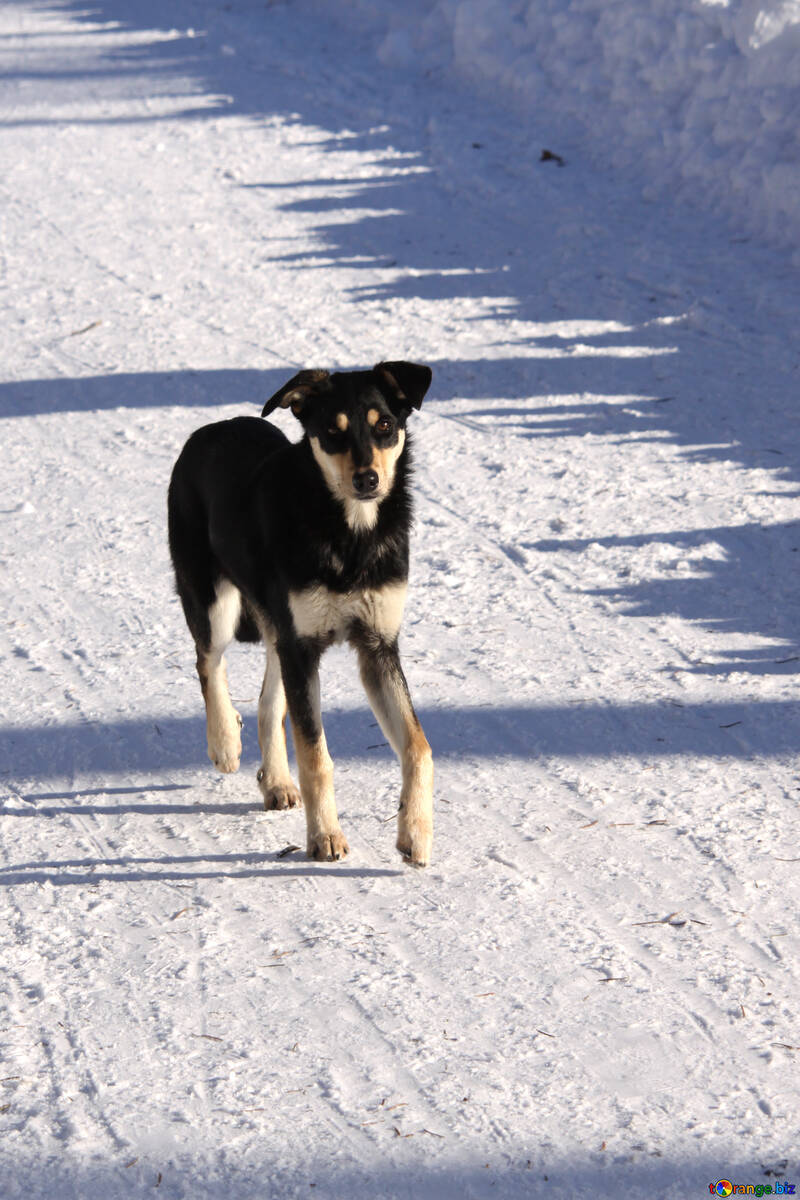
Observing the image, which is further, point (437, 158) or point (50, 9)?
point (50, 9)

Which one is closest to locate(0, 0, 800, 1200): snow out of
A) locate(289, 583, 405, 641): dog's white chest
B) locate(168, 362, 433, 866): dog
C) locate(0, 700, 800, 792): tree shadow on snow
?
locate(0, 700, 800, 792): tree shadow on snow

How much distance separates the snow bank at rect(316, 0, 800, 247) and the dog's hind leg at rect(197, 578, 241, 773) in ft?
22.5

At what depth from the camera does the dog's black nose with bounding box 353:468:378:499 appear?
4.12 m

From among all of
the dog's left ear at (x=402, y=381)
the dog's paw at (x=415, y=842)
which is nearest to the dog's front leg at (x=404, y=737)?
the dog's paw at (x=415, y=842)

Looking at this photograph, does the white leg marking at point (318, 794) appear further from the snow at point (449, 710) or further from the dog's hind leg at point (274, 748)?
the dog's hind leg at point (274, 748)

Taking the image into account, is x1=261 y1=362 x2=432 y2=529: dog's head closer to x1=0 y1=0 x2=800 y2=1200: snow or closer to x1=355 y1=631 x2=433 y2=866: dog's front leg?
x1=355 y1=631 x2=433 y2=866: dog's front leg

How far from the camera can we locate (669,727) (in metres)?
5.16

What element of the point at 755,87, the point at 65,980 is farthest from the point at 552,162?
the point at 65,980

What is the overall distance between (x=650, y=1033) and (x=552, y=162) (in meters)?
10.2

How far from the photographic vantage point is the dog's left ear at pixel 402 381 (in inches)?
169

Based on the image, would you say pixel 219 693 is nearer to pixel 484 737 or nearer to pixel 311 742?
pixel 311 742

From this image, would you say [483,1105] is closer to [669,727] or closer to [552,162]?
[669,727]

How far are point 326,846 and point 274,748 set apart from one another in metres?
0.59

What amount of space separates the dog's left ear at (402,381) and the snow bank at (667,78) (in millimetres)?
6691
